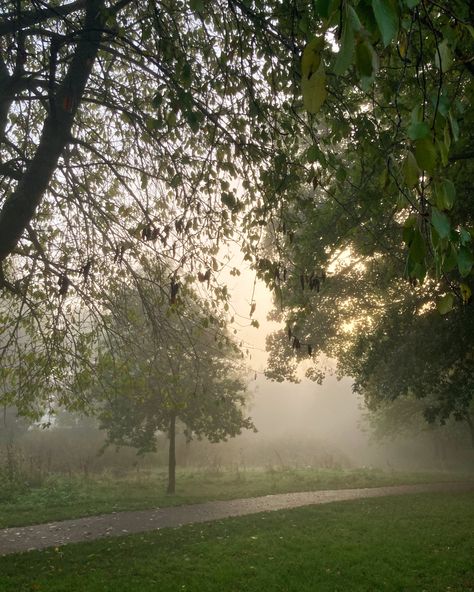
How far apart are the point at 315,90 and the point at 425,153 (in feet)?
1.08

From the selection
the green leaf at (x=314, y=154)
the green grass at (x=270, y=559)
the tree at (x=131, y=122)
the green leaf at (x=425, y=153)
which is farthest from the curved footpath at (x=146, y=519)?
the green leaf at (x=425, y=153)

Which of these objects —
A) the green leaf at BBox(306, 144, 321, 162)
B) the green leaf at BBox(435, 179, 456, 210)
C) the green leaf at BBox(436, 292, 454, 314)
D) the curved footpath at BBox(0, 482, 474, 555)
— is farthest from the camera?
the curved footpath at BBox(0, 482, 474, 555)

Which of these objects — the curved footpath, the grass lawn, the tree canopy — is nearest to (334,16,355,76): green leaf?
the tree canopy

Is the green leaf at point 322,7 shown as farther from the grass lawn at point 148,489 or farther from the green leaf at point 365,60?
the grass lawn at point 148,489

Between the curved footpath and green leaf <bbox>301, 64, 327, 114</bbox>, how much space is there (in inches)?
406

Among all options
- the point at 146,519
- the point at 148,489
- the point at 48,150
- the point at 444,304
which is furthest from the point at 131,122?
the point at 148,489

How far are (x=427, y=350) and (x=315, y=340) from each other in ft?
17.3

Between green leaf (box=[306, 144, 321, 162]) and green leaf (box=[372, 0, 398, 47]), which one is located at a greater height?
green leaf (box=[306, 144, 321, 162])

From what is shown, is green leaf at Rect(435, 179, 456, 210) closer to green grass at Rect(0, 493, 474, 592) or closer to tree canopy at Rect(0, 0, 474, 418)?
tree canopy at Rect(0, 0, 474, 418)

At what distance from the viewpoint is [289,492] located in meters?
16.7

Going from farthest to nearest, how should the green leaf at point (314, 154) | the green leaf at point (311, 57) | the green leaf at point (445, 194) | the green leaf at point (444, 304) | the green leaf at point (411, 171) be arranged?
1. the green leaf at point (314, 154)
2. the green leaf at point (444, 304)
3. the green leaf at point (445, 194)
4. the green leaf at point (411, 171)
5. the green leaf at point (311, 57)

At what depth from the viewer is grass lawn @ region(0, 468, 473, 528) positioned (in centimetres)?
1290

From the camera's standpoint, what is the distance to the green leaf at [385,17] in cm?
99

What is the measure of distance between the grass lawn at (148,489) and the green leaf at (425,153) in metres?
13.0
